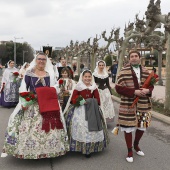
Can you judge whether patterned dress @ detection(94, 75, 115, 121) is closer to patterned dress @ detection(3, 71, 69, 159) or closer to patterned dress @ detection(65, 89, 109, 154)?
patterned dress @ detection(65, 89, 109, 154)

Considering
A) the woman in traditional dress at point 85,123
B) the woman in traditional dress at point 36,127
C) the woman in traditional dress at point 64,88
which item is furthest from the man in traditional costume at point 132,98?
the woman in traditional dress at point 64,88

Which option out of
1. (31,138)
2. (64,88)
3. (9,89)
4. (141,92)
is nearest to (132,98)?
(141,92)

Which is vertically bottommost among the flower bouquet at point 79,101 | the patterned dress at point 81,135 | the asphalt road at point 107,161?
the asphalt road at point 107,161

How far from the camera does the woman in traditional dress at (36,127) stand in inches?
163

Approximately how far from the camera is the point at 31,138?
4.15 metres

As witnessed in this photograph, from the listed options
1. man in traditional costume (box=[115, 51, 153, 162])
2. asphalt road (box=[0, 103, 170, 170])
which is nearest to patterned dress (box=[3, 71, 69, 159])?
asphalt road (box=[0, 103, 170, 170])

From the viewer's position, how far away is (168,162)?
4520mm

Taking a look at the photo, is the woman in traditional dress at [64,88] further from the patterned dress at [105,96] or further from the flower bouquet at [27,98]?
the flower bouquet at [27,98]

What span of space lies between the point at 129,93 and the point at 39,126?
1557 mm

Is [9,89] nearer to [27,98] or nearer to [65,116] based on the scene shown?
[65,116]

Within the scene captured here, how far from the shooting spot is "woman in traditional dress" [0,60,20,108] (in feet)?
33.1

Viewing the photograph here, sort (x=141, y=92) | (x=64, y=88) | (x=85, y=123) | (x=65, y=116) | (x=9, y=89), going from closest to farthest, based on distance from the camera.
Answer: (x=141, y=92) < (x=85, y=123) < (x=65, y=116) < (x=64, y=88) < (x=9, y=89)

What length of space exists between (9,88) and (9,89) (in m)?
0.04

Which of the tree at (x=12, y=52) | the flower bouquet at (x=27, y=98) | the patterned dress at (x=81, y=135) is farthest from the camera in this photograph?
the tree at (x=12, y=52)
